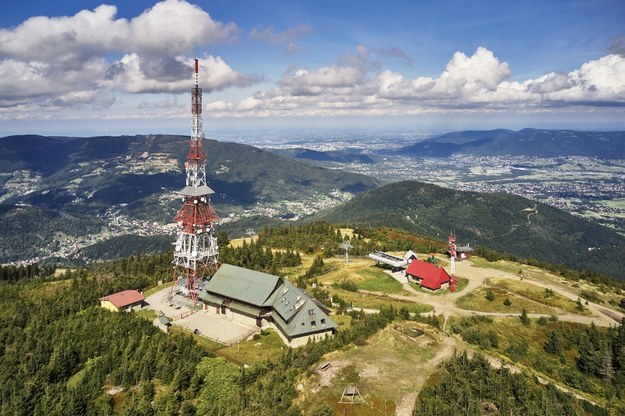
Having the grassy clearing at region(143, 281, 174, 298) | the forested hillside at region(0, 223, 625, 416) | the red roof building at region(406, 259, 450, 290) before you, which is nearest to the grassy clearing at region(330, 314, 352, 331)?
the forested hillside at region(0, 223, 625, 416)

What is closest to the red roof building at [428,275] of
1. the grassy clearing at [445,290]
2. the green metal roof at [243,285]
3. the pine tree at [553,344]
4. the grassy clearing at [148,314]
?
the grassy clearing at [445,290]

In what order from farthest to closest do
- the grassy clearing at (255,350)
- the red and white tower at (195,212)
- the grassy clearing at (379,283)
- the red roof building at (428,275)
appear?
the grassy clearing at (379,283)
the red roof building at (428,275)
the red and white tower at (195,212)
the grassy clearing at (255,350)

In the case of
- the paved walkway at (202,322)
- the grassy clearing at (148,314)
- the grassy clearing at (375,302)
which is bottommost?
the grassy clearing at (148,314)

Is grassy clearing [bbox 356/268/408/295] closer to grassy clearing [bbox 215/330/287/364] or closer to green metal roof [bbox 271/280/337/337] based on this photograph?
green metal roof [bbox 271/280/337/337]

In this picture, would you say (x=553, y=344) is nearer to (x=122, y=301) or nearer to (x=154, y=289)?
(x=122, y=301)

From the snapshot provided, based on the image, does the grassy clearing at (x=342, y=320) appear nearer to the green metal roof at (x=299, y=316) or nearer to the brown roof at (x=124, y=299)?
the green metal roof at (x=299, y=316)

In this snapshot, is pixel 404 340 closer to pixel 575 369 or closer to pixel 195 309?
pixel 575 369

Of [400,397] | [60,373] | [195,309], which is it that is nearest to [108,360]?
[60,373]
